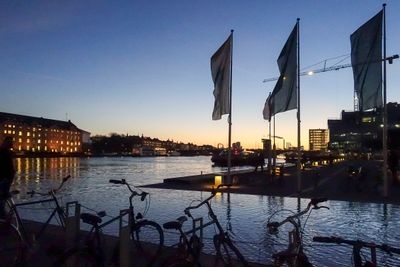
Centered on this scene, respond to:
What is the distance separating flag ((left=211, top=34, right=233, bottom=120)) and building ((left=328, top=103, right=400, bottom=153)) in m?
54.1

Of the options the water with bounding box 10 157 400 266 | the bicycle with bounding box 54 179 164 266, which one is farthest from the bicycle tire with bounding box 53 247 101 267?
the water with bounding box 10 157 400 266

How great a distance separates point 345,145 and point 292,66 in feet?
622

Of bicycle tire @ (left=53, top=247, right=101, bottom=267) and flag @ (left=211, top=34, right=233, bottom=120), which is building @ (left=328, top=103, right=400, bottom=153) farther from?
bicycle tire @ (left=53, top=247, right=101, bottom=267)

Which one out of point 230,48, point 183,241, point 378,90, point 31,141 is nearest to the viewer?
point 183,241

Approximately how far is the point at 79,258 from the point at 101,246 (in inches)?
73.8

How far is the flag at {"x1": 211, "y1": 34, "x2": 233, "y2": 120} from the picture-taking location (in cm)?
2119

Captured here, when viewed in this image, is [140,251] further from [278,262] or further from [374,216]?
[374,216]

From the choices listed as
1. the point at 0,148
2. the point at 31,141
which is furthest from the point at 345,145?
the point at 0,148

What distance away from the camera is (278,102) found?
19781 mm

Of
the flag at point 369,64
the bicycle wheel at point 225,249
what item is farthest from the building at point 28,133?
the bicycle wheel at point 225,249

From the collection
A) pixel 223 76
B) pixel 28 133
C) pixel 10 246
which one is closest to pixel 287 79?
pixel 223 76

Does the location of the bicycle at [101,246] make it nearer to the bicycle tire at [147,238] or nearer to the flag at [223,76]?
the bicycle tire at [147,238]

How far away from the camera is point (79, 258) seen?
18.5ft

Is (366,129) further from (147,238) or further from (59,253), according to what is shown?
(59,253)
